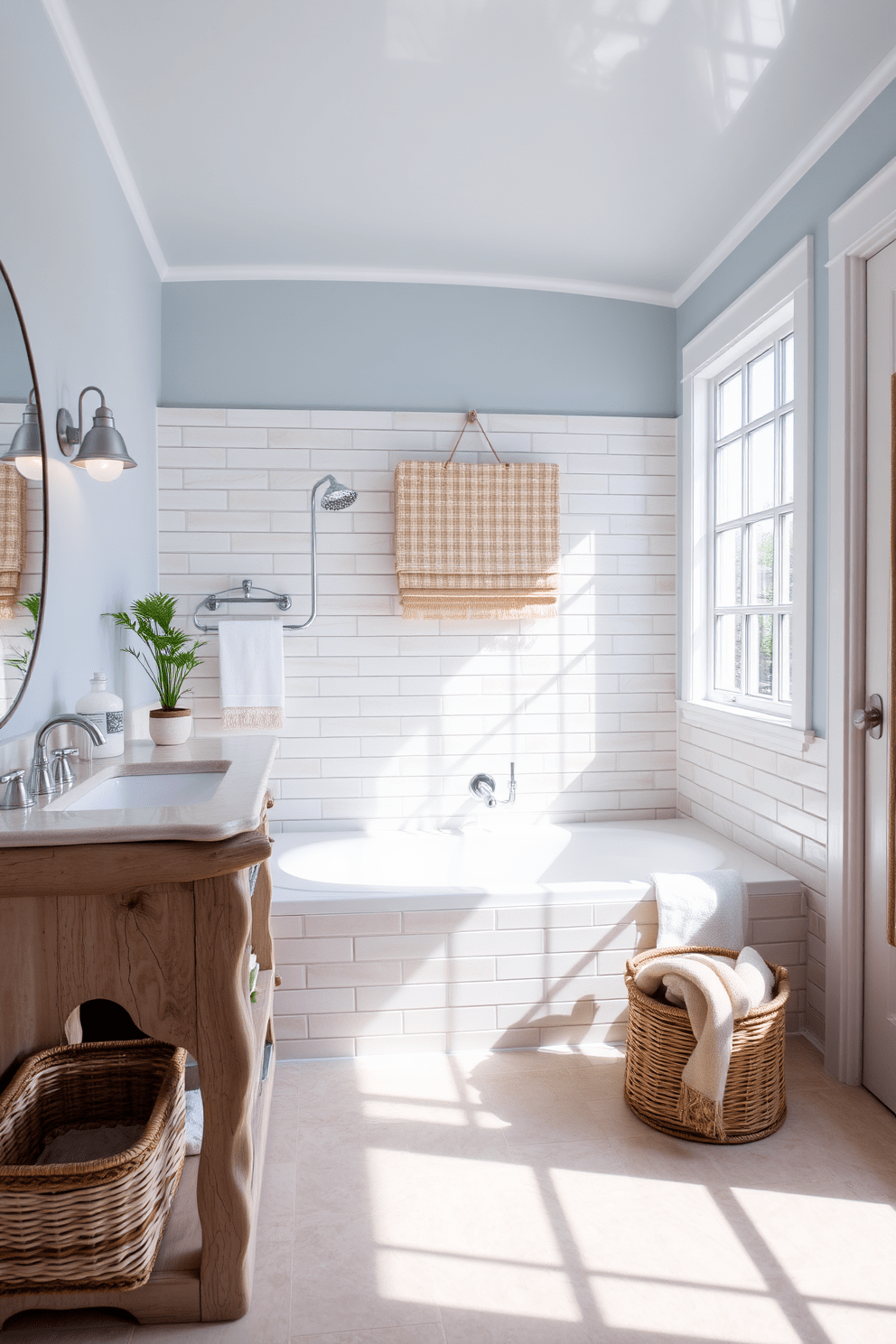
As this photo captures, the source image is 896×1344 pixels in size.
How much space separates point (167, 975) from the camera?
4.76 ft

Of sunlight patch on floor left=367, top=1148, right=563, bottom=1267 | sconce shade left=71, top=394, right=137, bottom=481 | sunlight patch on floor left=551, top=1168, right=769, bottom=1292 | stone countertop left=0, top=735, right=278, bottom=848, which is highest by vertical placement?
sconce shade left=71, top=394, right=137, bottom=481

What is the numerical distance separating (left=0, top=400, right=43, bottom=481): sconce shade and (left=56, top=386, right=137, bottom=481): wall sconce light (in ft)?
0.84

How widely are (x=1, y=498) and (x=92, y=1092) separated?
1.14 meters

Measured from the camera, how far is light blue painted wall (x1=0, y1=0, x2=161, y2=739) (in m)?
1.79

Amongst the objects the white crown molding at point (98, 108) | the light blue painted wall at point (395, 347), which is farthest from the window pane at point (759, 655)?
the white crown molding at point (98, 108)

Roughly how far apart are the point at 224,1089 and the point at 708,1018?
1.14m

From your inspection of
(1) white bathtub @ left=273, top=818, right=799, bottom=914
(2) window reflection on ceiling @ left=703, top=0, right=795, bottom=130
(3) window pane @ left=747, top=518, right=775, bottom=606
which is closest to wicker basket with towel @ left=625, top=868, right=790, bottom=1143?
(1) white bathtub @ left=273, top=818, right=799, bottom=914

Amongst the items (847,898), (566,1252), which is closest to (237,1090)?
(566,1252)

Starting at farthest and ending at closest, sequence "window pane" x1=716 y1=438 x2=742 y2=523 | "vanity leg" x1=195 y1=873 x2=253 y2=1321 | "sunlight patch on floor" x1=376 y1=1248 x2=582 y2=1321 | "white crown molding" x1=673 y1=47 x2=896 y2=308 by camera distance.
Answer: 1. "window pane" x1=716 y1=438 x2=742 y2=523
2. "white crown molding" x1=673 y1=47 x2=896 y2=308
3. "sunlight patch on floor" x1=376 y1=1248 x2=582 y2=1321
4. "vanity leg" x1=195 y1=873 x2=253 y2=1321

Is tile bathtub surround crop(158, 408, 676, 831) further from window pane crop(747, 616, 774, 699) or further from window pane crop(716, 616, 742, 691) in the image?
window pane crop(747, 616, 774, 699)

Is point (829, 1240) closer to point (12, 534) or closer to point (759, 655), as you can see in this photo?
point (759, 655)

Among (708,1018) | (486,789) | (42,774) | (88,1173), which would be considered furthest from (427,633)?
(88,1173)

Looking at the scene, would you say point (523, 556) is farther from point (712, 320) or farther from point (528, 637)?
point (712, 320)

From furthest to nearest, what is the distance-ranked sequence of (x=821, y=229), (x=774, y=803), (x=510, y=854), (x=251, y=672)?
(x=510, y=854)
(x=251, y=672)
(x=774, y=803)
(x=821, y=229)
